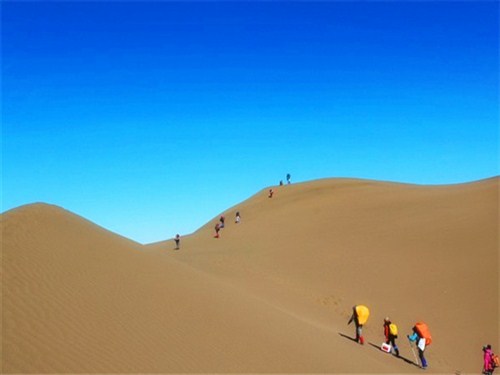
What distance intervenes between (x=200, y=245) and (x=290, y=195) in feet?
47.7

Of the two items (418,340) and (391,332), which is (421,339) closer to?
(418,340)

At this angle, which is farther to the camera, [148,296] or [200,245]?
[200,245]

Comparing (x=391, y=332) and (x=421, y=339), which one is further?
(x=391, y=332)

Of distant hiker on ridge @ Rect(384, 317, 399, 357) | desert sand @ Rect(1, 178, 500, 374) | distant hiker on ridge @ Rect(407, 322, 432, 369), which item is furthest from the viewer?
distant hiker on ridge @ Rect(384, 317, 399, 357)

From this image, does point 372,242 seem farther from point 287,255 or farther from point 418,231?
point 287,255

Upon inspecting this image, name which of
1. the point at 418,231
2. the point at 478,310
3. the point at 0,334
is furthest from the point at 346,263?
the point at 0,334

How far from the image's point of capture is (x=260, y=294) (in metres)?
18.0

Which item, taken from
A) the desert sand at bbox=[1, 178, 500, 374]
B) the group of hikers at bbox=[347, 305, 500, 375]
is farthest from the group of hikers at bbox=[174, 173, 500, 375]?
the desert sand at bbox=[1, 178, 500, 374]

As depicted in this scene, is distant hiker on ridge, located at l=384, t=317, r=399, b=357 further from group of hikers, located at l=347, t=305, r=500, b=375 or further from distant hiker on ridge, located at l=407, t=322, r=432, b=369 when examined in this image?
distant hiker on ridge, located at l=407, t=322, r=432, b=369

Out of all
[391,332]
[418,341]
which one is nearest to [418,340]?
[418,341]

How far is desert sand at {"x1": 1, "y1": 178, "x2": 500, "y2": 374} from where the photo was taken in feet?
23.6

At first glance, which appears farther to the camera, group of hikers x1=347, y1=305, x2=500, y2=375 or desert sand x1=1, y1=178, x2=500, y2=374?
group of hikers x1=347, y1=305, x2=500, y2=375

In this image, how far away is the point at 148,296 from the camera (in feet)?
30.6

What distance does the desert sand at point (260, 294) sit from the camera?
23.6ft
